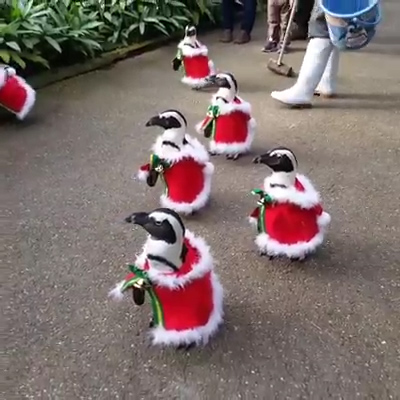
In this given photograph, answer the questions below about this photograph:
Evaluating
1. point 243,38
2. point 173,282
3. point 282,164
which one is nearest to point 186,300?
point 173,282

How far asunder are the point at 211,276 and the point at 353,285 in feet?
1.40

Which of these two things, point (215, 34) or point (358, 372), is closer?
point (358, 372)

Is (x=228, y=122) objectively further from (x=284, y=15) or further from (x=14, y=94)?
(x=284, y=15)

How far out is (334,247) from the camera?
5.70 feet

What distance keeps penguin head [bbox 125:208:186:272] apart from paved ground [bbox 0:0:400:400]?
21 centimetres

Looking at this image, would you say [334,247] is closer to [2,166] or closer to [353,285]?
[353,285]

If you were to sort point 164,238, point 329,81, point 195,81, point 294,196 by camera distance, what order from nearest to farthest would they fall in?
point 164,238
point 294,196
point 329,81
point 195,81

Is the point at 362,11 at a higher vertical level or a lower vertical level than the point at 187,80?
higher

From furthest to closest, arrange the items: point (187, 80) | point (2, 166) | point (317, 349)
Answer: point (187, 80), point (2, 166), point (317, 349)

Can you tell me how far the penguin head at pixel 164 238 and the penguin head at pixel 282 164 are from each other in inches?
15.7

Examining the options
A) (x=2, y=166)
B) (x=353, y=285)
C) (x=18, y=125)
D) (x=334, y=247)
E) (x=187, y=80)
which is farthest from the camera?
(x=187, y=80)

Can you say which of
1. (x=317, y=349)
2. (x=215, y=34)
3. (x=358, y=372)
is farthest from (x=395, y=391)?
(x=215, y=34)

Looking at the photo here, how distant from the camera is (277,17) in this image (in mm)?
3760

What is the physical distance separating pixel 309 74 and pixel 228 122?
714 mm
